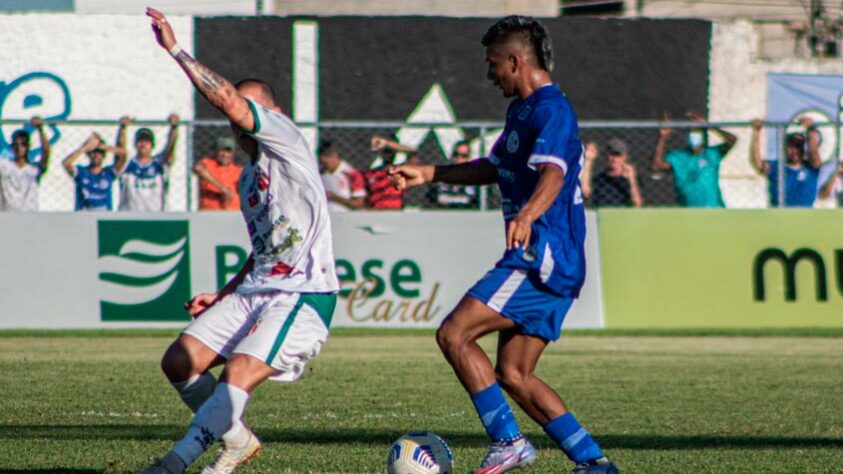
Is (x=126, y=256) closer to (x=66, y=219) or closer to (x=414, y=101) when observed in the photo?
(x=66, y=219)

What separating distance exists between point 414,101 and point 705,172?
26.0 ft

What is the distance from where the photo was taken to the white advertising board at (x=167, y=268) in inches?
643

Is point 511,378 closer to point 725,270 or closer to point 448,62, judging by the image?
point 725,270

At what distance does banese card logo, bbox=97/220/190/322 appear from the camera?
16.3 meters

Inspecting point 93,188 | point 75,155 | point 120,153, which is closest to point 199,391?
point 93,188

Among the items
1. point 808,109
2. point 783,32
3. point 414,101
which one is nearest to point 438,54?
point 414,101

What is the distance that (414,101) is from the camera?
80.6 feet

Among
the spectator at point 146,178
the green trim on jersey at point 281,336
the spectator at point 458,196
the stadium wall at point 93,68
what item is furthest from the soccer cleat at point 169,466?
the stadium wall at point 93,68

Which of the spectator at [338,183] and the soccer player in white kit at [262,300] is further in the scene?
the spectator at [338,183]

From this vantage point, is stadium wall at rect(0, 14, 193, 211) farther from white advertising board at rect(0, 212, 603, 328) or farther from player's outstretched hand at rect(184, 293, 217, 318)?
player's outstretched hand at rect(184, 293, 217, 318)

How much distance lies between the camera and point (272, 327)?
675cm

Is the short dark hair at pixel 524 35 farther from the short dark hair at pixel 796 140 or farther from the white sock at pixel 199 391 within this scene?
the short dark hair at pixel 796 140

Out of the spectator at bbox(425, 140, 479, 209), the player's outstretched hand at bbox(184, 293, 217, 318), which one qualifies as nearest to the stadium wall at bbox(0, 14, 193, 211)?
the spectator at bbox(425, 140, 479, 209)

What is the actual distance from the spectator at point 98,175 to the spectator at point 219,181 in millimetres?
868
